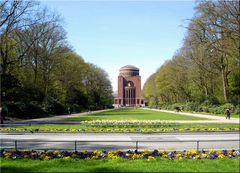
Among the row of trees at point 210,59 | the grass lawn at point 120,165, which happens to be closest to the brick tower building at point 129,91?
the row of trees at point 210,59

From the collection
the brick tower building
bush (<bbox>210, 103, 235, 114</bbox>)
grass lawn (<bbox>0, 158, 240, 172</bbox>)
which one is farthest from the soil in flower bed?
the brick tower building

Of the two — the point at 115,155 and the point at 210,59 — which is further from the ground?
the point at 210,59

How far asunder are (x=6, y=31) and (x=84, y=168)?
31.3 metres

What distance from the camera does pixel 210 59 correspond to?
170 feet

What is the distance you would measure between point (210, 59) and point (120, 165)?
4448 centimetres

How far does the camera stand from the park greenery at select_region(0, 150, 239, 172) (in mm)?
9320

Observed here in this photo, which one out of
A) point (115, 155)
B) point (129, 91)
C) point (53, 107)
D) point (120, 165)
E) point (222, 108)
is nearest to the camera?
point (120, 165)

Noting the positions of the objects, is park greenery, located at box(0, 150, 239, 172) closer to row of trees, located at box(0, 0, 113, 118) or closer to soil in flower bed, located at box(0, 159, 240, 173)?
soil in flower bed, located at box(0, 159, 240, 173)

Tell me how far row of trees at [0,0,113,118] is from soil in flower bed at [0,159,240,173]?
92.8 ft

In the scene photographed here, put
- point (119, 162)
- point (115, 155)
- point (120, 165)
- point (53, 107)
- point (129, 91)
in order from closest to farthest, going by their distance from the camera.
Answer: point (120, 165)
point (119, 162)
point (115, 155)
point (53, 107)
point (129, 91)

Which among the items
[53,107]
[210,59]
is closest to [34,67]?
[53,107]

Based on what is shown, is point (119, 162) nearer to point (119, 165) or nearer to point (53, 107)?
point (119, 165)

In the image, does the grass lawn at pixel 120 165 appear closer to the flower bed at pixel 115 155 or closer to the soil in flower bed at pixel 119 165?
the soil in flower bed at pixel 119 165

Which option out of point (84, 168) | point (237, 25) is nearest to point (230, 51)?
point (237, 25)
